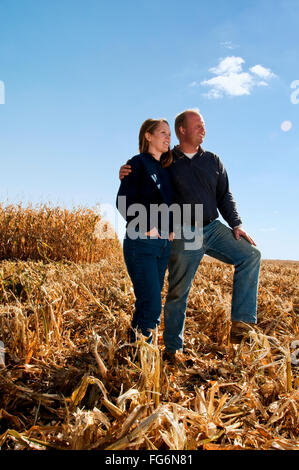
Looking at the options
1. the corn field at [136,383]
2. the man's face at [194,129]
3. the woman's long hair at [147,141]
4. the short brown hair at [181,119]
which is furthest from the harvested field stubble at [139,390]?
the short brown hair at [181,119]

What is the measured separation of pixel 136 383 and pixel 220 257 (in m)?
1.45

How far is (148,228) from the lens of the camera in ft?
8.09

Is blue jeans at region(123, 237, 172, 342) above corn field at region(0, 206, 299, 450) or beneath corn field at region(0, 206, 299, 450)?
above

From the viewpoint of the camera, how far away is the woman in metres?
2.47

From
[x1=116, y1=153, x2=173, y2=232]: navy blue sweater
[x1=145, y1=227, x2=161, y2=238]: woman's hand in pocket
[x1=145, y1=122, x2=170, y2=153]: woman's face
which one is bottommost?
[x1=145, y1=227, x2=161, y2=238]: woman's hand in pocket

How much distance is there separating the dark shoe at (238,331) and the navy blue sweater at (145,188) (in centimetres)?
106

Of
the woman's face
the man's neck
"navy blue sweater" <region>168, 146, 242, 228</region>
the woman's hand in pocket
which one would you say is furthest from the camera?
the man's neck

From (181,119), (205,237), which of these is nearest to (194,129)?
(181,119)

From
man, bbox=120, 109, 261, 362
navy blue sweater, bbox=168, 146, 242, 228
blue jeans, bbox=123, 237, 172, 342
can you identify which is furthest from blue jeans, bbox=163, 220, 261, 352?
blue jeans, bbox=123, 237, 172, 342

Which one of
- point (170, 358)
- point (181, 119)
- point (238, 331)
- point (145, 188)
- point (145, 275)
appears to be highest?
point (181, 119)

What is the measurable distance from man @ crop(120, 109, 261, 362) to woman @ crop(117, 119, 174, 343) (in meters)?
0.21

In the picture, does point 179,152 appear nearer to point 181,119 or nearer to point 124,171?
point 181,119

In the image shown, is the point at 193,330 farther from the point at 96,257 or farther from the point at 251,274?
the point at 96,257

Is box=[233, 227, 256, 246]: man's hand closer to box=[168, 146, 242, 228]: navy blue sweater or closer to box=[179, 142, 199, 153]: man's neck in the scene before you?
box=[168, 146, 242, 228]: navy blue sweater
